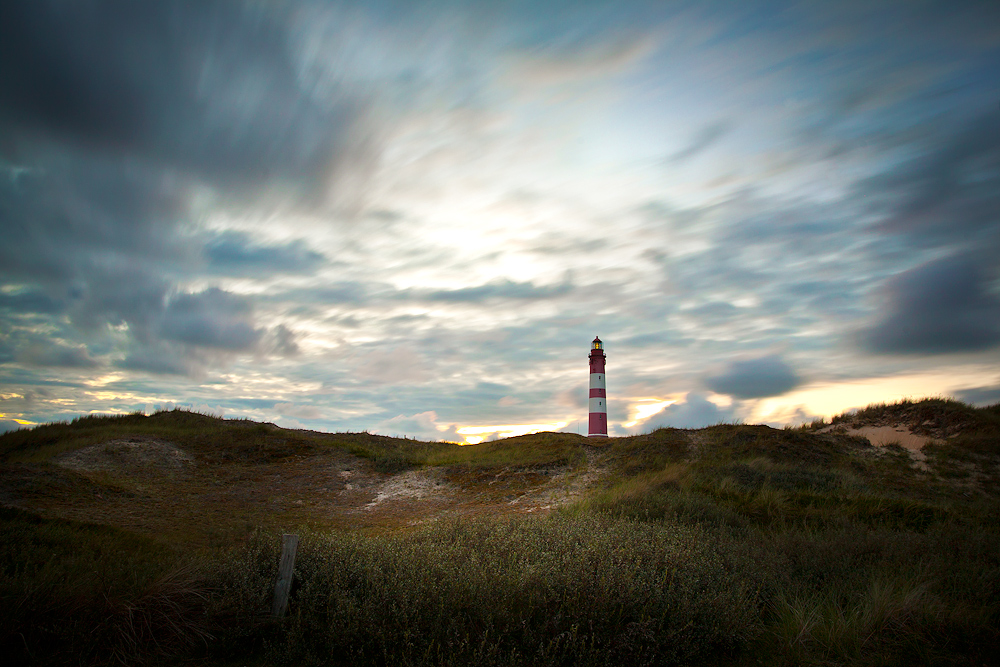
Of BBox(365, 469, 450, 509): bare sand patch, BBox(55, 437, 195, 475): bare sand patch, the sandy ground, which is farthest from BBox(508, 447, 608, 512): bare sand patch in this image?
BBox(55, 437, 195, 475): bare sand patch

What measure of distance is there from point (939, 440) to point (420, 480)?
59.7 feet

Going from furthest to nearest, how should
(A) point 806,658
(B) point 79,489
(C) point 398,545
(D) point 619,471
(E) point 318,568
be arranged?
(D) point 619,471
(B) point 79,489
(C) point 398,545
(E) point 318,568
(A) point 806,658

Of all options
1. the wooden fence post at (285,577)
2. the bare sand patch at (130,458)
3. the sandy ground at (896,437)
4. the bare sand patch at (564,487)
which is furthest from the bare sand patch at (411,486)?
the sandy ground at (896,437)

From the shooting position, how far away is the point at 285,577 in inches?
260

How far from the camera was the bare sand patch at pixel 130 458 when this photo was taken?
55.5 ft

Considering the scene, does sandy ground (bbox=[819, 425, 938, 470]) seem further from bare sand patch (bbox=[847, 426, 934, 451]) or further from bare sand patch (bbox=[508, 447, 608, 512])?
bare sand patch (bbox=[508, 447, 608, 512])

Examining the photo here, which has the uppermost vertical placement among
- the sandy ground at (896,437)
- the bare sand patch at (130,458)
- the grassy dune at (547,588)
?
the sandy ground at (896,437)

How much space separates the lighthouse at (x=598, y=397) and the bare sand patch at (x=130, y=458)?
63.0ft

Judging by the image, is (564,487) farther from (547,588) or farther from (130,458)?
(130,458)

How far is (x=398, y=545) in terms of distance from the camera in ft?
26.8

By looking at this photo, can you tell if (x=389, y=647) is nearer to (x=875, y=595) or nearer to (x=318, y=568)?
(x=318, y=568)

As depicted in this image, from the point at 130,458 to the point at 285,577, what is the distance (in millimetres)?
14847

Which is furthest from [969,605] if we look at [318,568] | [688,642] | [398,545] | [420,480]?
[420,480]

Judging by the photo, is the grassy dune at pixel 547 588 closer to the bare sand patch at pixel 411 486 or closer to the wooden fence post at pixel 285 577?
the wooden fence post at pixel 285 577
